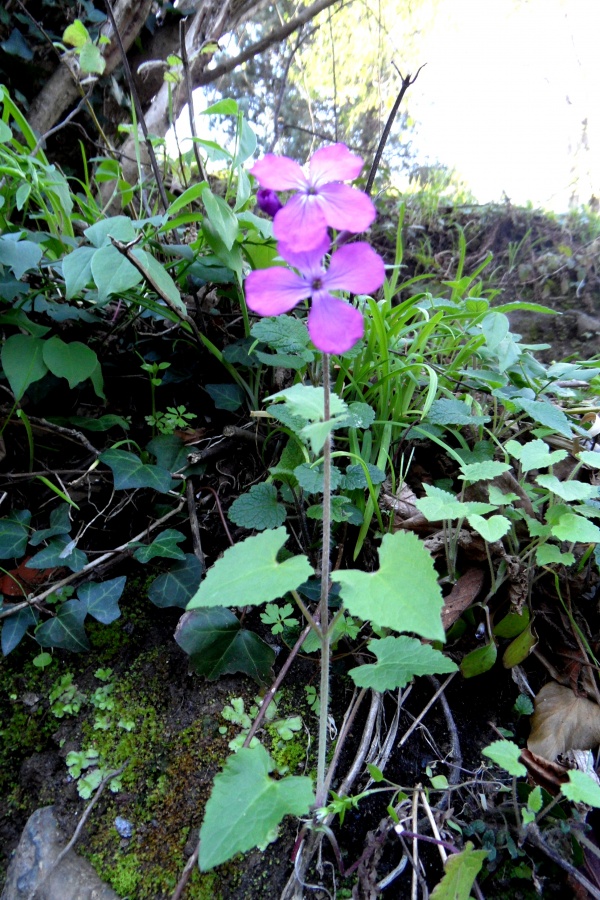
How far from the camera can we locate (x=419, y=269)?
327 cm

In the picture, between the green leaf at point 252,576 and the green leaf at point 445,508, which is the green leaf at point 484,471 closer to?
the green leaf at point 445,508

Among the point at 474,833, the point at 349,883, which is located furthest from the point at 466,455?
the point at 349,883

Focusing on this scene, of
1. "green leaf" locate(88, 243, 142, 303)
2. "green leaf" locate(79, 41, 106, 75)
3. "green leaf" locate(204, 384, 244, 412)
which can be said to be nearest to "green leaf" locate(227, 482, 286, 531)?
"green leaf" locate(204, 384, 244, 412)

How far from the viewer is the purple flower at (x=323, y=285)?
0.61m

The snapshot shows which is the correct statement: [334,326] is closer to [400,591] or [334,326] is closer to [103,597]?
[400,591]

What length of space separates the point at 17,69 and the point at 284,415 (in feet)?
9.42

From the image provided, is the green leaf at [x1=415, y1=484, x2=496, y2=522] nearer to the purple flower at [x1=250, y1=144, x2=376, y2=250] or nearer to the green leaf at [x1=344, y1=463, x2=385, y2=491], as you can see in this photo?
the green leaf at [x1=344, y1=463, x2=385, y2=491]

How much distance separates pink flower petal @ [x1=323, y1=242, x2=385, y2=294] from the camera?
0.63 metres

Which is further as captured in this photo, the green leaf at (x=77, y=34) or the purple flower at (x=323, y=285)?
the green leaf at (x=77, y=34)

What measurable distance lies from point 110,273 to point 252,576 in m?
0.74

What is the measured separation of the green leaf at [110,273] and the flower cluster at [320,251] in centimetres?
50

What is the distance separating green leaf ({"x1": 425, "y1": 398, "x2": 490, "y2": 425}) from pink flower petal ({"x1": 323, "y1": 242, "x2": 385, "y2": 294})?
2.15 feet

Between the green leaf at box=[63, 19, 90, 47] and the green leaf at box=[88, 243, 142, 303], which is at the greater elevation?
the green leaf at box=[63, 19, 90, 47]

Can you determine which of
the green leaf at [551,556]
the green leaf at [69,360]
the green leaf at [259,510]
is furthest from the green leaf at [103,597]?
the green leaf at [551,556]
